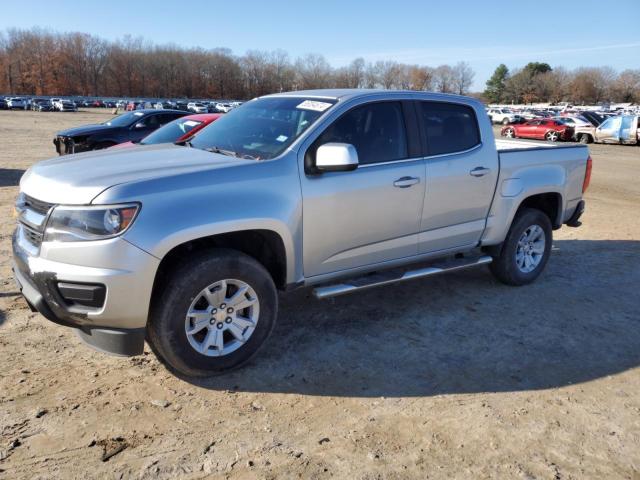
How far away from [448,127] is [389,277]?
1.52 metres

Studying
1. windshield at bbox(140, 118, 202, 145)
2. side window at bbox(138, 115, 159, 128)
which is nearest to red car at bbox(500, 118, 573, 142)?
side window at bbox(138, 115, 159, 128)

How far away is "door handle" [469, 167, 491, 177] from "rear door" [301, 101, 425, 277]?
66 centimetres

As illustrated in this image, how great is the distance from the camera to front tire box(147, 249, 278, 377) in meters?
3.44

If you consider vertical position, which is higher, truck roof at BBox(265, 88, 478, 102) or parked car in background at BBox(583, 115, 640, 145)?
truck roof at BBox(265, 88, 478, 102)

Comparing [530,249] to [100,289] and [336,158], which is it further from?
[100,289]

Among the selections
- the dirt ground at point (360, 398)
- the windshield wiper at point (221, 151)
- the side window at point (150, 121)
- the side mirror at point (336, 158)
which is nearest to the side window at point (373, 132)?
the side mirror at point (336, 158)

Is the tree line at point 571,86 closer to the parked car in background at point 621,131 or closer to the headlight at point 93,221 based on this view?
the parked car in background at point 621,131

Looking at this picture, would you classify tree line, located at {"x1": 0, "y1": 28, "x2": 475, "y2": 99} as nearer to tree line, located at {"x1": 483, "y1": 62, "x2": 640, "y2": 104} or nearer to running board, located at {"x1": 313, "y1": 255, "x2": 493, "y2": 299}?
tree line, located at {"x1": 483, "y1": 62, "x2": 640, "y2": 104}

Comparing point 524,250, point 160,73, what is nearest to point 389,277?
point 524,250

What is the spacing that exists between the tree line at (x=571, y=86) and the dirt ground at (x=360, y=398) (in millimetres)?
140787

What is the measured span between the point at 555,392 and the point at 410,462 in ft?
4.50

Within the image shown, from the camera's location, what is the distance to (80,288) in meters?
3.18

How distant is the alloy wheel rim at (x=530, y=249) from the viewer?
5.79m

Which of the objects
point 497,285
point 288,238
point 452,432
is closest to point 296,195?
point 288,238
